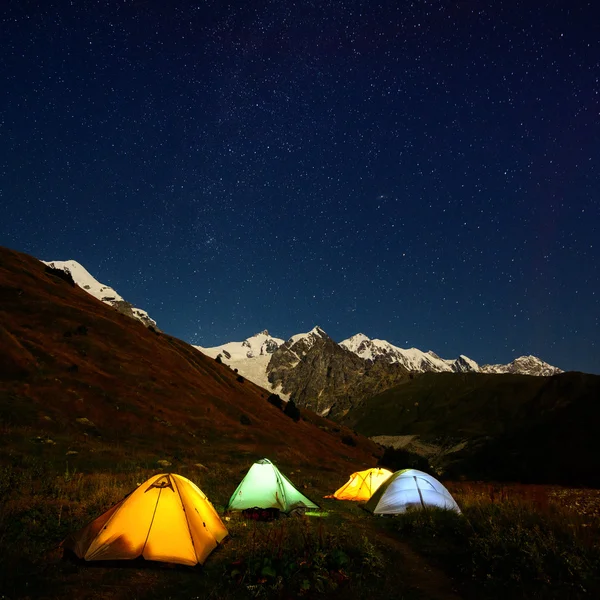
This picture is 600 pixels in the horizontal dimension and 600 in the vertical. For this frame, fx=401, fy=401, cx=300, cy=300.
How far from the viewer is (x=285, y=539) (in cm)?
977

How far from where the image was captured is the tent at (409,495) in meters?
15.8

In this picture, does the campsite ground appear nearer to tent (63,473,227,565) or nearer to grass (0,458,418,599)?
grass (0,458,418,599)

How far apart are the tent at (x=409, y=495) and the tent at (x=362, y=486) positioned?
4529mm

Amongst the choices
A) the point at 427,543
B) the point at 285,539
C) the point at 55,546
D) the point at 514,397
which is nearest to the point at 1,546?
the point at 55,546

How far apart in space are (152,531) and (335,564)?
4.11m

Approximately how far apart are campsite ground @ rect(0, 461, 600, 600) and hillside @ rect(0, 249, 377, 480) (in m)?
9.82

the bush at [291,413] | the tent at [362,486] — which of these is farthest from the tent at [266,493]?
the bush at [291,413]

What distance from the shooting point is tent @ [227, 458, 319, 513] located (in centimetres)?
1522

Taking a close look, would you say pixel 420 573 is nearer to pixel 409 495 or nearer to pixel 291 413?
pixel 409 495

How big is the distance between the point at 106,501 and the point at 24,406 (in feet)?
52.5

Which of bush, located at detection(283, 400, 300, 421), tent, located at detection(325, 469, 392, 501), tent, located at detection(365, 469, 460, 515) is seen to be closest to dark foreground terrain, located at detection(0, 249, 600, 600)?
tent, located at detection(365, 469, 460, 515)

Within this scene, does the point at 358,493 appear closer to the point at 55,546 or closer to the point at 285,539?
the point at 285,539

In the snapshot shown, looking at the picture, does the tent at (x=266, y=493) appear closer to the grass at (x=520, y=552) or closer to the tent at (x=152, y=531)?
the tent at (x=152, y=531)

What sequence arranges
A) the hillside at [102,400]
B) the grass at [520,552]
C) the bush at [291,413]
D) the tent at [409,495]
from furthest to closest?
the bush at [291,413], the hillside at [102,400], the tent at [409,495], the grass at [520,552]
